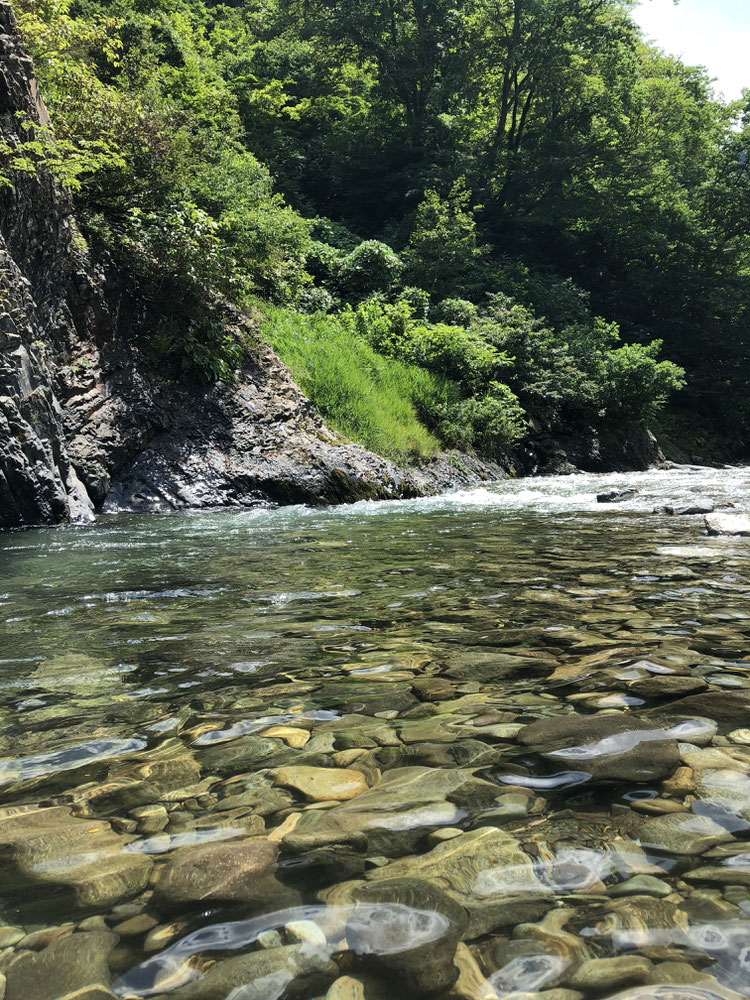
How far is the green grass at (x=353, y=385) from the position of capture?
37.3ft

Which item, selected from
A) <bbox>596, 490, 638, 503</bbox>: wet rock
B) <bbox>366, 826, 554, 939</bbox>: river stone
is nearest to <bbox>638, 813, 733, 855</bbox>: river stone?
<bbox>366, 826, 554, 939</bbox>: river stone

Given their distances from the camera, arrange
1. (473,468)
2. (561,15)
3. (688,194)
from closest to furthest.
Result: 1. (473,468)
2. (561,15)
3. (688,194)

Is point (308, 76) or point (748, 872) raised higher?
point (308, 76)

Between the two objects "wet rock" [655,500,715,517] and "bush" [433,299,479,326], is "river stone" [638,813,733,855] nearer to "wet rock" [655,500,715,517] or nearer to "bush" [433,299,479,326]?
"wet rock" [655,500,715,517]

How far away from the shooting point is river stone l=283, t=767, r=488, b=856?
131 centimetres

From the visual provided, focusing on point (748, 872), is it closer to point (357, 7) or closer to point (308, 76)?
point (357, 7)

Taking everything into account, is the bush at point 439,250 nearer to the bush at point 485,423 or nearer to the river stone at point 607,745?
the bush at point 485,423

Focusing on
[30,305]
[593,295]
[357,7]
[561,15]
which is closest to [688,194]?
[593,295]

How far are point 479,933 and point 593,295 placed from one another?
99.0 ft

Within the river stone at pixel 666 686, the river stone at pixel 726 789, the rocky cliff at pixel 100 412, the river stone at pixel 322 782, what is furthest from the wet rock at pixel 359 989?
the rocky cliff at pixel 100 412

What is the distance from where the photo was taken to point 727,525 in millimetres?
5875

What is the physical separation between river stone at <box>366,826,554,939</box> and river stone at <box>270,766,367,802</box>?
1.03ft

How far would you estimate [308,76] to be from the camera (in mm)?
31625

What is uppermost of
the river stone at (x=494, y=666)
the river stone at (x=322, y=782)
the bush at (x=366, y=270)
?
the bush at (x=366, y=270)
